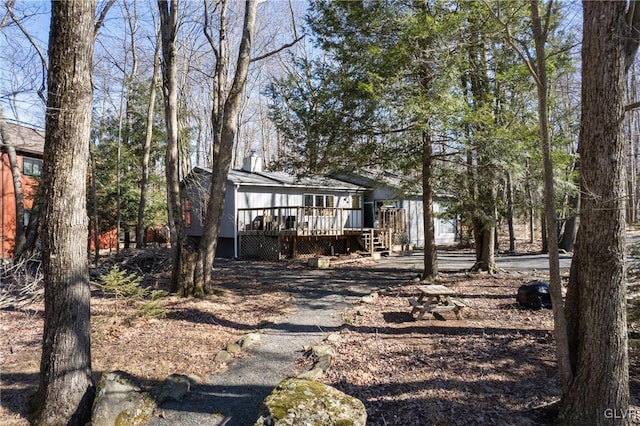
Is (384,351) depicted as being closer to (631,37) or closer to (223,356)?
(223,356)

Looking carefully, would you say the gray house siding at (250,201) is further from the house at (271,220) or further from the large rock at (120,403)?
the large rock at (120,403)

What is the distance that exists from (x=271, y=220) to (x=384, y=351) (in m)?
12.9

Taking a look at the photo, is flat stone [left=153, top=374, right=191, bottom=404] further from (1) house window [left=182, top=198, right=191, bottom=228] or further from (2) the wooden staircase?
(1) house window [left=182, top=198, right=191, bottom=228]

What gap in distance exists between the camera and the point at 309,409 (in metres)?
3.38

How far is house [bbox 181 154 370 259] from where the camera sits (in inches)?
684

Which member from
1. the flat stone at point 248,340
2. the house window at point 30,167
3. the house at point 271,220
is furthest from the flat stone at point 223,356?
the house window at point 30,167

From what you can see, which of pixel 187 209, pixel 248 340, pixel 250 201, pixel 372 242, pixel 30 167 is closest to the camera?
pixel 248 340

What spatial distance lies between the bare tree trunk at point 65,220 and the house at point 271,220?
12.2 metres

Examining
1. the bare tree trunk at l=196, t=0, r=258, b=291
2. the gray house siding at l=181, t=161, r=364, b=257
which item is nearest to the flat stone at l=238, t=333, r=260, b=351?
the bare tree trunk at l=196, t=0, r=258, b=291

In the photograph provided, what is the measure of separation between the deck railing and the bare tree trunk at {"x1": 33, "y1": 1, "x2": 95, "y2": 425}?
12.6 metres

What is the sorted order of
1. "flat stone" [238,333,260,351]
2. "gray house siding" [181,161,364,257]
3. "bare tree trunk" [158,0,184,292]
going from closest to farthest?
"flat stone" [238,333,260,351] → "bare tree trunk" [158,0,184,292] → "gray house siding" [181,161,364,257]

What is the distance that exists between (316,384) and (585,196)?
306cm

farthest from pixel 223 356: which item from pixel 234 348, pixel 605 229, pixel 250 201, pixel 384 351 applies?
pixel 250 201

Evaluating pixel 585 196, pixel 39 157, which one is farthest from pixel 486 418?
pixel 39 157
